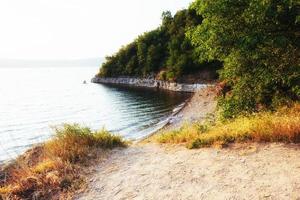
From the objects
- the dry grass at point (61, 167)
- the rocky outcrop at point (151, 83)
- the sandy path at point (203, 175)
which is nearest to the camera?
the sandy path at point (203, 175)

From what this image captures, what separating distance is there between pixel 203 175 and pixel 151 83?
225 ft

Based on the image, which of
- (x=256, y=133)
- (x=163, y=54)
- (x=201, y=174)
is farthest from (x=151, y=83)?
(x=201, y=174)

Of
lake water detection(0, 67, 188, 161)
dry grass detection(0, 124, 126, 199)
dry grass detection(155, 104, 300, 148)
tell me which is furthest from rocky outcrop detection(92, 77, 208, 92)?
dry grass detection(0, 124, 126, 199)

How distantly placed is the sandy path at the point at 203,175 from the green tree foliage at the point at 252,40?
4.48m

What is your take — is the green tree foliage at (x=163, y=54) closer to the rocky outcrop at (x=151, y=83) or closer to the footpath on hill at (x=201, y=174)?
the rocky outcrop at (x=151, y=83)

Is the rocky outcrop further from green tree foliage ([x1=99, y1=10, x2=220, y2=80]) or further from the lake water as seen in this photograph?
the lake water

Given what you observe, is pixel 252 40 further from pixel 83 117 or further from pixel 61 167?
pixel 83 117

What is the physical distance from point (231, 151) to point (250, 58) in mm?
5423

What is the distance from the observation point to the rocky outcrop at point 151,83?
65606 millimetres

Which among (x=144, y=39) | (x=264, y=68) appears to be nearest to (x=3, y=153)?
(x=264, y=68)

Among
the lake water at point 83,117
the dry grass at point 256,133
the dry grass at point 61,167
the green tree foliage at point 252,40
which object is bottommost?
the lake water at point 83,117

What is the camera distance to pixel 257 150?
458 inches

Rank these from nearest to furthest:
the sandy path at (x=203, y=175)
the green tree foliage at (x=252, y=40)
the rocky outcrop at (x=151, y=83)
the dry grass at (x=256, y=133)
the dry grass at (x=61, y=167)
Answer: the sandy path at (x=203, y=175)
the dry grass at (x=61, y=167)
the dry grass at (x=256, y=133)
the green tree foliage at (x=252, y=40)
the rocky outcrop at (x=151, y=83)

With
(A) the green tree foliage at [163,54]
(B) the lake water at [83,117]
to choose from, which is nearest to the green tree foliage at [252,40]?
(B) the lake water at [83,117]
